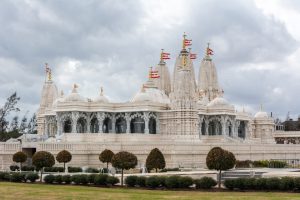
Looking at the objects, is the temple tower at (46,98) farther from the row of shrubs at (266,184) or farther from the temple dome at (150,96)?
the row of shrubs at (266,184)

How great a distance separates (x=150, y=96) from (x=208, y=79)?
20.7 metres

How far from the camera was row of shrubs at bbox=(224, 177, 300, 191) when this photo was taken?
31.3m

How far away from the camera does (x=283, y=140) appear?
334 ft

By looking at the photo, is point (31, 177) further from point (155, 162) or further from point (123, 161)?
point (155, 162)

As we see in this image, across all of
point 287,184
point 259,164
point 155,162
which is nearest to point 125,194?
point 287,184

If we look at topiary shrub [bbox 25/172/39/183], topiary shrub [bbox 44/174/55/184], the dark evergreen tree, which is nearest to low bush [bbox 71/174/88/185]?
topiary shrub [bbox 44/174/55/184]

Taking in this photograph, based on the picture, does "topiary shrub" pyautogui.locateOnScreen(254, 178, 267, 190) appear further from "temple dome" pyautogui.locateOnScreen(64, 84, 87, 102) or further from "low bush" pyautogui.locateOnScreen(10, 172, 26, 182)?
"temple dome" pyautogui.locateOnScreen(64, 84, 87, 102)

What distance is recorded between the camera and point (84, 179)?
35688 mm

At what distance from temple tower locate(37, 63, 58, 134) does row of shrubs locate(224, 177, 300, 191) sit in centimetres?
5296

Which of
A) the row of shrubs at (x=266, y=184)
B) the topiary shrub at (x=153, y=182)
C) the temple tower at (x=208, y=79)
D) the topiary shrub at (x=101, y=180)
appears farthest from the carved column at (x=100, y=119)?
the row of shrubs at (x=266, y=184)

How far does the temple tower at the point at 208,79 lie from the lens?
89.8 meters

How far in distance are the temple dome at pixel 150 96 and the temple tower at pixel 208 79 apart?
47.5ft

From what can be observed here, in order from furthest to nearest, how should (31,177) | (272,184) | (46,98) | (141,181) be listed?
(46,98) → (31,177) → (141,181) → (272,184)

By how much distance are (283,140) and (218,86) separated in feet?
63.9
